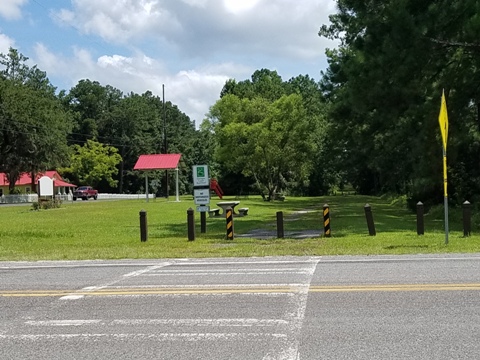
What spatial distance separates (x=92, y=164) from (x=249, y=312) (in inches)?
3588

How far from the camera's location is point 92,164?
95000 mm

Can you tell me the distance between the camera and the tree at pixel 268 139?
62.8 meters

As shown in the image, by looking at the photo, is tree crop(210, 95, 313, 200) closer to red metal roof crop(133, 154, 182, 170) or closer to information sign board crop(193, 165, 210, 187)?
red metal roof crop(133, 154, 182, 170)

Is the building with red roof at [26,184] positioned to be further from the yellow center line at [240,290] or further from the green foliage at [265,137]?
the yellow center line at [240,290]

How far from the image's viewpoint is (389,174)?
61.4 meters

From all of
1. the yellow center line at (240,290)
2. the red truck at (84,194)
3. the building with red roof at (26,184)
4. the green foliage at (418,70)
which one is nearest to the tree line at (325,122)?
the green foliage at (418,70)

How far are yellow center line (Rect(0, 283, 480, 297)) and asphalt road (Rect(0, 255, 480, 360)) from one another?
2 centimetres

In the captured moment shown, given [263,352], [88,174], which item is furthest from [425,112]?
[88,174]

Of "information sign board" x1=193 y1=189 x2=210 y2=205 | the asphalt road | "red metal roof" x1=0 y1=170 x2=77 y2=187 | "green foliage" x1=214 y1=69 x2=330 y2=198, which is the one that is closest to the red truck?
"red metal roof" x1=0 y1=170 x2=77 y2=187

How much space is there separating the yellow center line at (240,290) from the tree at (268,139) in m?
53.3

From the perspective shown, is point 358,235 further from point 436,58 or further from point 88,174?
point 88,174

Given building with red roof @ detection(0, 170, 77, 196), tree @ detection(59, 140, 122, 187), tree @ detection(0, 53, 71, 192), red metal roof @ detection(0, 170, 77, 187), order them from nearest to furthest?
tree @ detection(0, 53, 71, 192), red metal roof @ detection(0, 170, 77, 187), building with red roof @ detection(0, 170, 77, 196), tree @ detection(59, 140, 122, 187)

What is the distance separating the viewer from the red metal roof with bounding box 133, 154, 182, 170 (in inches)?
2311

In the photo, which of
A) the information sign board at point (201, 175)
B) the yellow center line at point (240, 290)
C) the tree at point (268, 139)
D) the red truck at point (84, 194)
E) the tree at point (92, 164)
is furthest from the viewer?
the tree at point (92, 164)
